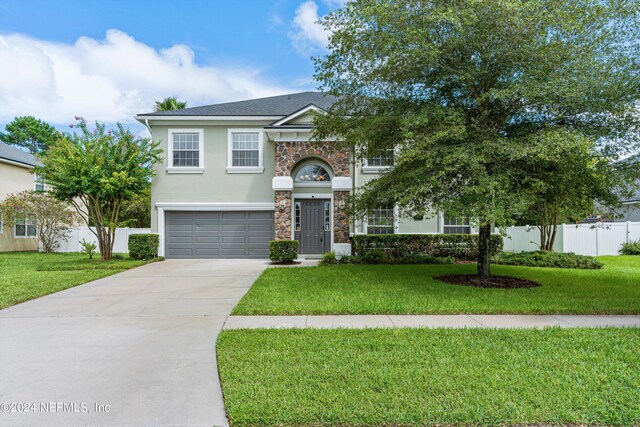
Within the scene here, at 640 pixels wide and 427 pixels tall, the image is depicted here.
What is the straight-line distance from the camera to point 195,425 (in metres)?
2.81

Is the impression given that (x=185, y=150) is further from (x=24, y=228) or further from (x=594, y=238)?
(x=594, y=238)

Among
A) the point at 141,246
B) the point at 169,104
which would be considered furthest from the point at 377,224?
the point at 169,104

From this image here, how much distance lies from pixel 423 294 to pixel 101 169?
11.9m

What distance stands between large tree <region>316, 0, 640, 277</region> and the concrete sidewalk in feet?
5.88

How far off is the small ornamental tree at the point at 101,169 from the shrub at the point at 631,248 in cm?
2113

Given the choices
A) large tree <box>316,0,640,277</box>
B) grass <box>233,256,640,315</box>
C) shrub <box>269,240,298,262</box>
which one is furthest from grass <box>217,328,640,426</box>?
shrub <box>269,240,298,262</box>

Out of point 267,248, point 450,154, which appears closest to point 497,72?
point 450,154

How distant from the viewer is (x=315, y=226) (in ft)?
50.0

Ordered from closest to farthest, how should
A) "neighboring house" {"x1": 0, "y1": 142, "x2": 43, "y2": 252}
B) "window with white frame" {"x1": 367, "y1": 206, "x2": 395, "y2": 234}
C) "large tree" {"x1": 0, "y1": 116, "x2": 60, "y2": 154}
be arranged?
"window with white frame" {"x1": 367, "y1": 206, "x2": 395, "y2": 234} < "neighboring house" {"x1": 0, "y1": 142, "x2": 43, "y2": 252} < "large tree" {"x1": 0, "y1": 116, "x2": 60, "y2": 154}

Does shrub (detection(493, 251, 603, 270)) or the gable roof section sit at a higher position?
the gable roof section

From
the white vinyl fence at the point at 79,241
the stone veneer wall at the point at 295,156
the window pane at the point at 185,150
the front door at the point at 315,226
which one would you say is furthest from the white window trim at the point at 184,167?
the white vinyl fence at the point at 79,241

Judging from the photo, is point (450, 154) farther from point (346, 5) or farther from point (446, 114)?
point (346, 5)

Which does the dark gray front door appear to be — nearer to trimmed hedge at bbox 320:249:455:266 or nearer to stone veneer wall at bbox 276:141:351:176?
stone veneer wall at bbox 276:141:351:176

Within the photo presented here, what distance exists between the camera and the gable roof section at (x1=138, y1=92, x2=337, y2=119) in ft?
50.3
